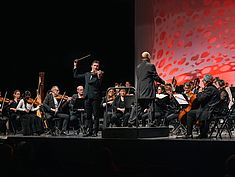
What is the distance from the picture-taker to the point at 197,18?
12.6 meters

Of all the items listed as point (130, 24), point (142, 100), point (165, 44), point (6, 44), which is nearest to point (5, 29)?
point (6, 44)

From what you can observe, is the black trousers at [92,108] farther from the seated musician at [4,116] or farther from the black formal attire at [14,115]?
the seated musician at [4,116]

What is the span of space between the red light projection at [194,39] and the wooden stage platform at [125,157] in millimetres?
5310

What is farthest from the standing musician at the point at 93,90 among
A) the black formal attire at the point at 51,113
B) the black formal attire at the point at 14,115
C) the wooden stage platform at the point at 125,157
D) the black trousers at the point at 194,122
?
the black formal attire at the point at 14,115

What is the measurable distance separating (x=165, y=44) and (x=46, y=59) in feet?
13.9

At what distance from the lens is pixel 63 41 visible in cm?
1459

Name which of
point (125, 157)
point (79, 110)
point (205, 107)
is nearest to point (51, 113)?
point (79, 110)

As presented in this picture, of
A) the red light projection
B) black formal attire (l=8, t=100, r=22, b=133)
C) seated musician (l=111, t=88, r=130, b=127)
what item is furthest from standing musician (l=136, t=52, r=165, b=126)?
the red light projection

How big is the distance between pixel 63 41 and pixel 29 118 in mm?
5080

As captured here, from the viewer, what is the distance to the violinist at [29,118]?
9.98 metres

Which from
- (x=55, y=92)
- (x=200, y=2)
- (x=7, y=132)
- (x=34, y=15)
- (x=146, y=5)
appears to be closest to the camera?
(x=55, y=92)

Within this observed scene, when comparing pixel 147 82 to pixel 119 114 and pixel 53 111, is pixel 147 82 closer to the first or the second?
pixel 119 114

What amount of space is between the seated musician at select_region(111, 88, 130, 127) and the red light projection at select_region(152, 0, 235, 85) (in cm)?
285

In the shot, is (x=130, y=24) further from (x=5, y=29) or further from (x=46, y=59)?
(x=5, y=29)
